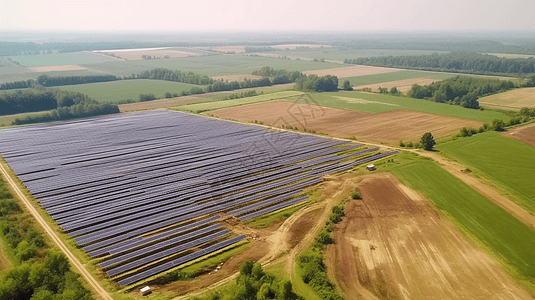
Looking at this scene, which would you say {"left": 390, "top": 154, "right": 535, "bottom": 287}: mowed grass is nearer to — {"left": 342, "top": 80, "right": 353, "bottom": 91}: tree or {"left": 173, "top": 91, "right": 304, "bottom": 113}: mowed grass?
{"left": 173, "top": 91, "right": 304, "bottom": 113}: mowed grass

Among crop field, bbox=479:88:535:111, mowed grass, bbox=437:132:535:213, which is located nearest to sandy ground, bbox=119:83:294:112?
mowed grass, bbox=437:132:535:213

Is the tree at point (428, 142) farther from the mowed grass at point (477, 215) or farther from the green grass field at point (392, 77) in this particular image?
the green grass field at point (392, 77)

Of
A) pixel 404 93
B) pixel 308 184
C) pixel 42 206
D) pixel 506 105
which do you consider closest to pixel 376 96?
pixel 404 93

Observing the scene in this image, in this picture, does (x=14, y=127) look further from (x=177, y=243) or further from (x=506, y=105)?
(x=506, y=105)

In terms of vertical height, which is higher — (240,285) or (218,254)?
(240,285)

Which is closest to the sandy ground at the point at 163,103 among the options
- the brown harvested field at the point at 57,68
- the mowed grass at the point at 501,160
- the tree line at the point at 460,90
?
the tree line at the point at 460,90

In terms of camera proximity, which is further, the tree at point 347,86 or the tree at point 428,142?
the tree at point 347,86

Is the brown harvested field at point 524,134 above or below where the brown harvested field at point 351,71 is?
below
